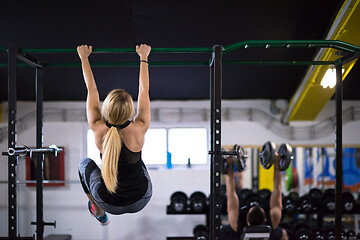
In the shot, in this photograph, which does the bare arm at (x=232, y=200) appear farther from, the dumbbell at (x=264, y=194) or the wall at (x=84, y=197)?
the wall at (x=84, y=197)

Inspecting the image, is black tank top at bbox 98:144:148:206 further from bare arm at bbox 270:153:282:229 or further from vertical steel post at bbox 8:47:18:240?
bare arm at bbox 270:153:282:229

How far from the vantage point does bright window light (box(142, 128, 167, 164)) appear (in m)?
4.95

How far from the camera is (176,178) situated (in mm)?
4934

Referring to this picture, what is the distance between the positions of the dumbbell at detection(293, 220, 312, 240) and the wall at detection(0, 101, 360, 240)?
885mm

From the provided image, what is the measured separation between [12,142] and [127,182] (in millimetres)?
624

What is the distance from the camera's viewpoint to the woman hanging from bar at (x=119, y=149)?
5.26 feet

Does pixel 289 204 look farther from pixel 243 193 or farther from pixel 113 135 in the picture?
pixel 113 135

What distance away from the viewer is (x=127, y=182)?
5.42 ft

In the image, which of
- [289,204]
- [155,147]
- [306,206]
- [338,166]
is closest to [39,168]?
[338,166]

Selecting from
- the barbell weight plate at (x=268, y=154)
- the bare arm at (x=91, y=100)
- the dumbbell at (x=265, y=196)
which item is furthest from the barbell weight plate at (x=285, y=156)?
the bare arm at (x=91, y=100)

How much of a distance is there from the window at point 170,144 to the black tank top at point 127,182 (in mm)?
3238

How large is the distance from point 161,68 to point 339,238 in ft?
9.24

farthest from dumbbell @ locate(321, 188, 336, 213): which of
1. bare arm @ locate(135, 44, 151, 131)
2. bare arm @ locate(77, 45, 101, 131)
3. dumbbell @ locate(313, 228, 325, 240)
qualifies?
bare arm @ locate(77, 45, 101, 131)

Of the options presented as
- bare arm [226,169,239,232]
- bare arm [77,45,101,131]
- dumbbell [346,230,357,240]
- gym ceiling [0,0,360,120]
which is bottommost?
dumbbell [346,230,357,240]
